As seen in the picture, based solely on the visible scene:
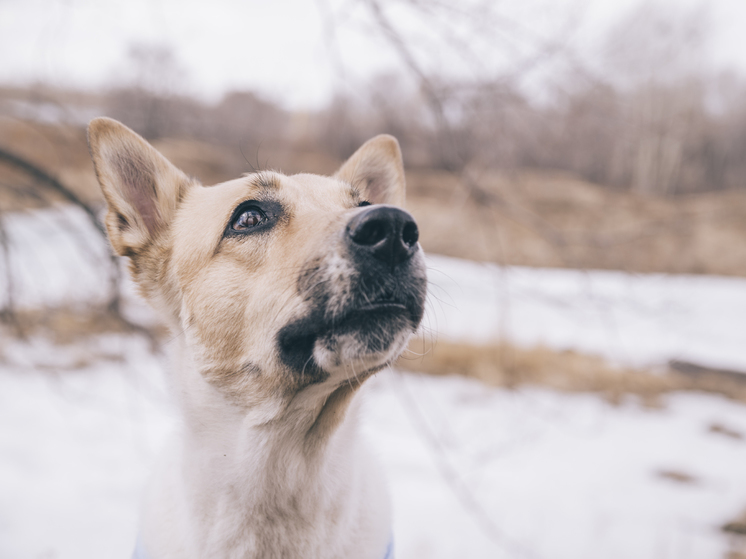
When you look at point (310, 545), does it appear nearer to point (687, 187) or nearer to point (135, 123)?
point (135, 123)

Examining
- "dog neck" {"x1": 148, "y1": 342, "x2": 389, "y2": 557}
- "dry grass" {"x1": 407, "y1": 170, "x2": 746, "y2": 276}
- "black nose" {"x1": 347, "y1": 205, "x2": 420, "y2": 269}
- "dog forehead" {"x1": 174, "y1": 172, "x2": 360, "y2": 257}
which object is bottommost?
"dog neck" {"x1": 148, "y1": 342, "x2": 389, "y2": 557}

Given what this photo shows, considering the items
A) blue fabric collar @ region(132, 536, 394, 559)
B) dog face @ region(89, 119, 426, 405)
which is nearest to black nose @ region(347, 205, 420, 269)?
dog face @ region(89, 119, 426, 405)

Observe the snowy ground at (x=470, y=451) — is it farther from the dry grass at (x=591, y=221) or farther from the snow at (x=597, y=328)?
the dry grass at (x=591, y=221)

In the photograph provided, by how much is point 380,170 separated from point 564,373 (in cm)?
661

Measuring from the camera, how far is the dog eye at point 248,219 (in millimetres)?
1964

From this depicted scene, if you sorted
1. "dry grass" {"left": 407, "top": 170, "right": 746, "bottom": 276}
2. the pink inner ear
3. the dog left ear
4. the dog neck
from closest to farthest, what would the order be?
the dog neck < the pink inner ear < the dog left ear < "dry grass" {"left": 407, "top": 170, "right": 746, "bottom": 276}

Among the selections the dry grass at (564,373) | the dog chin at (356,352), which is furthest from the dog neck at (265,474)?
the dry grass at (564,373)

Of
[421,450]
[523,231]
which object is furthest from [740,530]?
[523,231]

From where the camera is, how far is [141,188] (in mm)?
2271

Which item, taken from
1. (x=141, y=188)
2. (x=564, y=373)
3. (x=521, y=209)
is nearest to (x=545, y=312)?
(x=564, y=373)

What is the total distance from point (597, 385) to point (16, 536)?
7697mm

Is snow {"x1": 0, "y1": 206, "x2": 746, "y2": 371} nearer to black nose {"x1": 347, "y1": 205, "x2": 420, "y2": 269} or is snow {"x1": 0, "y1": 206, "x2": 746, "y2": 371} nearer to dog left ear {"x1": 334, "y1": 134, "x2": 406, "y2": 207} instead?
dog left ear {"x1": 334, "y1": 134, "x2": 406, "y2": 207}

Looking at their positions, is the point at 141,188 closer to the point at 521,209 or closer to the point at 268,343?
the point at 268,343

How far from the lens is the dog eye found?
1.96m
